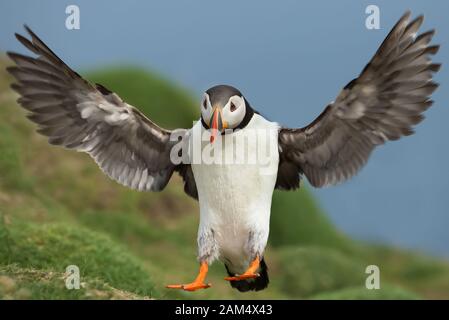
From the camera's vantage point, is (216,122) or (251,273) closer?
(216,122)

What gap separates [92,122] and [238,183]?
5.40 feet

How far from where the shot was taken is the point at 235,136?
658 centimetres

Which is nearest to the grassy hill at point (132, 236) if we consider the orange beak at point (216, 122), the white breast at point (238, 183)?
the white breast at point (238, 183)

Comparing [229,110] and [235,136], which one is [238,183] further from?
[229,110]

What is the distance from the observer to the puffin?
6.51 meters

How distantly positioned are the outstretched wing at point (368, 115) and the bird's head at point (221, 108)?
2.35 feet

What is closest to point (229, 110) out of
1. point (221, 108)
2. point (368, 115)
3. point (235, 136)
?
point (221, 108)

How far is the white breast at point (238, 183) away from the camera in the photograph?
658cm

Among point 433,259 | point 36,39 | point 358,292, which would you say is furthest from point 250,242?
point 433,259

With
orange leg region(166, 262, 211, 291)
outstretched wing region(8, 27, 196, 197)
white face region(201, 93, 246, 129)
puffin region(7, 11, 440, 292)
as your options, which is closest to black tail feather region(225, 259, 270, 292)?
puffin region(7, 11, 440, 292)

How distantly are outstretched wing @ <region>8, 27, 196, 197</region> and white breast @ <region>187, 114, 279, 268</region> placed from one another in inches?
28.2

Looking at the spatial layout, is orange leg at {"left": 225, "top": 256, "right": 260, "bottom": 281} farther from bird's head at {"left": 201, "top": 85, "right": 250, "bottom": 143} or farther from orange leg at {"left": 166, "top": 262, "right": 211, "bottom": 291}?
bird's head at {"left": 201, "top": 85, "right": 250, "bottom": 143}

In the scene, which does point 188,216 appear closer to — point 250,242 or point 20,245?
point 20,245
